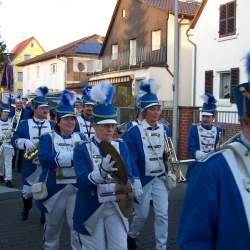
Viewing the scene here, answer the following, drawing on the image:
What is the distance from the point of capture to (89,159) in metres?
4.97

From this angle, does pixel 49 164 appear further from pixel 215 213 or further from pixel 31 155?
pixel 215 213

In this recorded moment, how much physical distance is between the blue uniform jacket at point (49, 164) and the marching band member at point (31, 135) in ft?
7.57

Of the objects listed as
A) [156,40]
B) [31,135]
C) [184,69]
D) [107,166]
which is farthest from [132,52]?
[107,166]

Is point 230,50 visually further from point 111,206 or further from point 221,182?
point 221,182

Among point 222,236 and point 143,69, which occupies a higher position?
point 143,69

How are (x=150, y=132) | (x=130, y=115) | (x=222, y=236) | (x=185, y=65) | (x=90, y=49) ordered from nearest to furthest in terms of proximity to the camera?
1. (x=222, y=236)
2. (x=150, y=132)
3. (x=130, y=115)
4. (x=185, y=65)
5. (x=90, y=49)

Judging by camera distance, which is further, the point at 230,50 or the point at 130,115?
the point at 230,50

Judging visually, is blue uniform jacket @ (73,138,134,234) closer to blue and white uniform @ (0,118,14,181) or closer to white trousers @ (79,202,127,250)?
white trousers @ (79,202,127,250)

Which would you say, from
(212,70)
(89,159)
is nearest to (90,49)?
(212,70)

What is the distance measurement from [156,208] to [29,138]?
303 centimetres

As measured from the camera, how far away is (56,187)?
6.04m

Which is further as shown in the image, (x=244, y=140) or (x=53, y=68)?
(x=53, y=68)

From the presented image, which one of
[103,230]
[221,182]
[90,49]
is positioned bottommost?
[103,230]

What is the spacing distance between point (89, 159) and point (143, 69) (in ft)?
83.6
